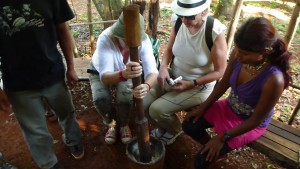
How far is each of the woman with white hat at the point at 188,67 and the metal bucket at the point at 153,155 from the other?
0.33 m

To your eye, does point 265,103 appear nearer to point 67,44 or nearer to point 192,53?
point 192,53

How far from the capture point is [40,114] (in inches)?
99.3

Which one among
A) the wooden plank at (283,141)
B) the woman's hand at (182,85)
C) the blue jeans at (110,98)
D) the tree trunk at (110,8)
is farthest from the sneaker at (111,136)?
the tree trunk at (110,8)

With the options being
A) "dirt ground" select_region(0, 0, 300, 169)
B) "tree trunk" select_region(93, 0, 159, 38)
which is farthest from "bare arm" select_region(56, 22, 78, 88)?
"tree trunk" select_region(93, 0, 159, 38)

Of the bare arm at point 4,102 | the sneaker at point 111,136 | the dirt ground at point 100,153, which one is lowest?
the dirt ground at point 100,153

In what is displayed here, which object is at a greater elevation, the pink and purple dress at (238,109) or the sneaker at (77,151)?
the pink and purple dress at (238,109)

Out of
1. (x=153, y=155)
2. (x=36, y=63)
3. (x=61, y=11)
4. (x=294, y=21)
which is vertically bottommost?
Result: (x=153, y=155)

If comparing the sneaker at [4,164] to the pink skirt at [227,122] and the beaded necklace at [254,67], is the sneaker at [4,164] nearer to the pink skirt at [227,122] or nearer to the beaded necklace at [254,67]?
the pink skirt at [227,122]

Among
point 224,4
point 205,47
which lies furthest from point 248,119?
point 224,4

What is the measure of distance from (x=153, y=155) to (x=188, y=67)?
3.34 ft

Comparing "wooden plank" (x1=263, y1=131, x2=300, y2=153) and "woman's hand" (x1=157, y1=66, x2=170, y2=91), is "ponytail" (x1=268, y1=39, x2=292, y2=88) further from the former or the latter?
"woman's hand" (x1=157, y1=66, x2=170, y2=91)

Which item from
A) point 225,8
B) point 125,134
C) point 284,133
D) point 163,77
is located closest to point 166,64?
point 163,77

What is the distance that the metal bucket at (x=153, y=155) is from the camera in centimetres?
237

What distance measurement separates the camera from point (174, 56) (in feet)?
10.4
